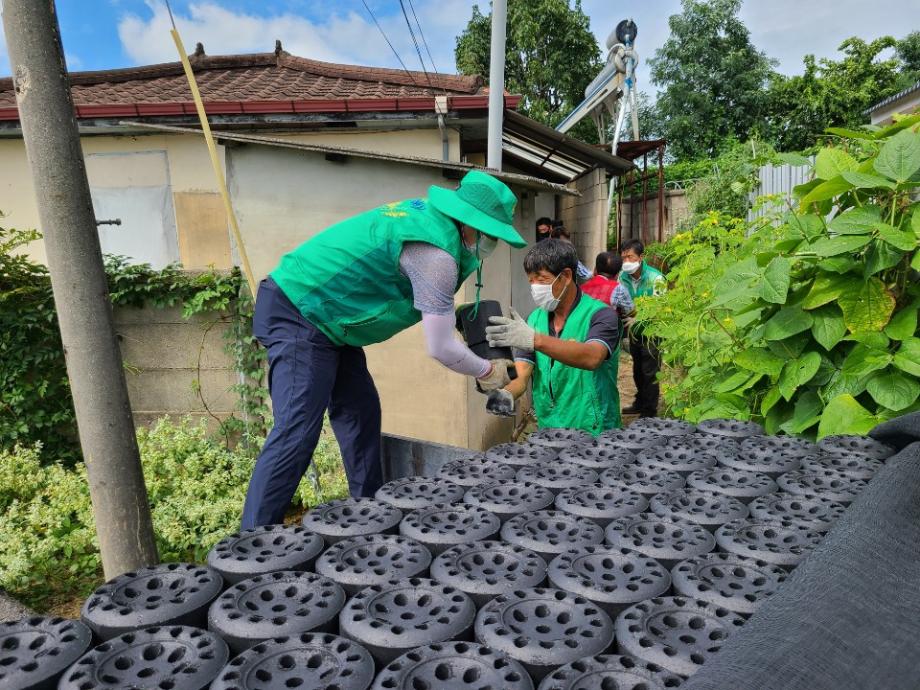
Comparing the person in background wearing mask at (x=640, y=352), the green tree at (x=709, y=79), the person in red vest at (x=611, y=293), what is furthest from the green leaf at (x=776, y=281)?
the green tree at (x=709, y=79)

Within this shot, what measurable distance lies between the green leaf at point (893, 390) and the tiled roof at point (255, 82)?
16.4ft

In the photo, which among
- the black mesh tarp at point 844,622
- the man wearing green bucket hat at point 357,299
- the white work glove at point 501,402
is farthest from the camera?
the white work glove at point 501,402

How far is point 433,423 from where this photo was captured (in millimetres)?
5137

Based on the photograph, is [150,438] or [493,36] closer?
[150,438]

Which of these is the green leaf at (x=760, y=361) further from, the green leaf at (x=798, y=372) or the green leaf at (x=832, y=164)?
the green leaf at (x=832, y=164)

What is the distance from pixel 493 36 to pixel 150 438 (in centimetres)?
402

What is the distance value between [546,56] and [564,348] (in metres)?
21.3

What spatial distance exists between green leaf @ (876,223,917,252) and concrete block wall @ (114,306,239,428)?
4.30 m

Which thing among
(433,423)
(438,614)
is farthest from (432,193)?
(433,423)

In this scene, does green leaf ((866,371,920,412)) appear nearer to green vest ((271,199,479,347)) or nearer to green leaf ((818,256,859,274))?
A: green leaf ((818,256,859,274))

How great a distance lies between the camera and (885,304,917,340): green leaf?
212cm

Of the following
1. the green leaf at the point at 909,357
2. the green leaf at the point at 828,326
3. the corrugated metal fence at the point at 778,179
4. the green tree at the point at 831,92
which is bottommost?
the green leaf at the point at 909,357

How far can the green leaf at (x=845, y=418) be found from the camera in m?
2.08

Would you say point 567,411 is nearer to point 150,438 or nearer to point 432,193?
point 432,193
